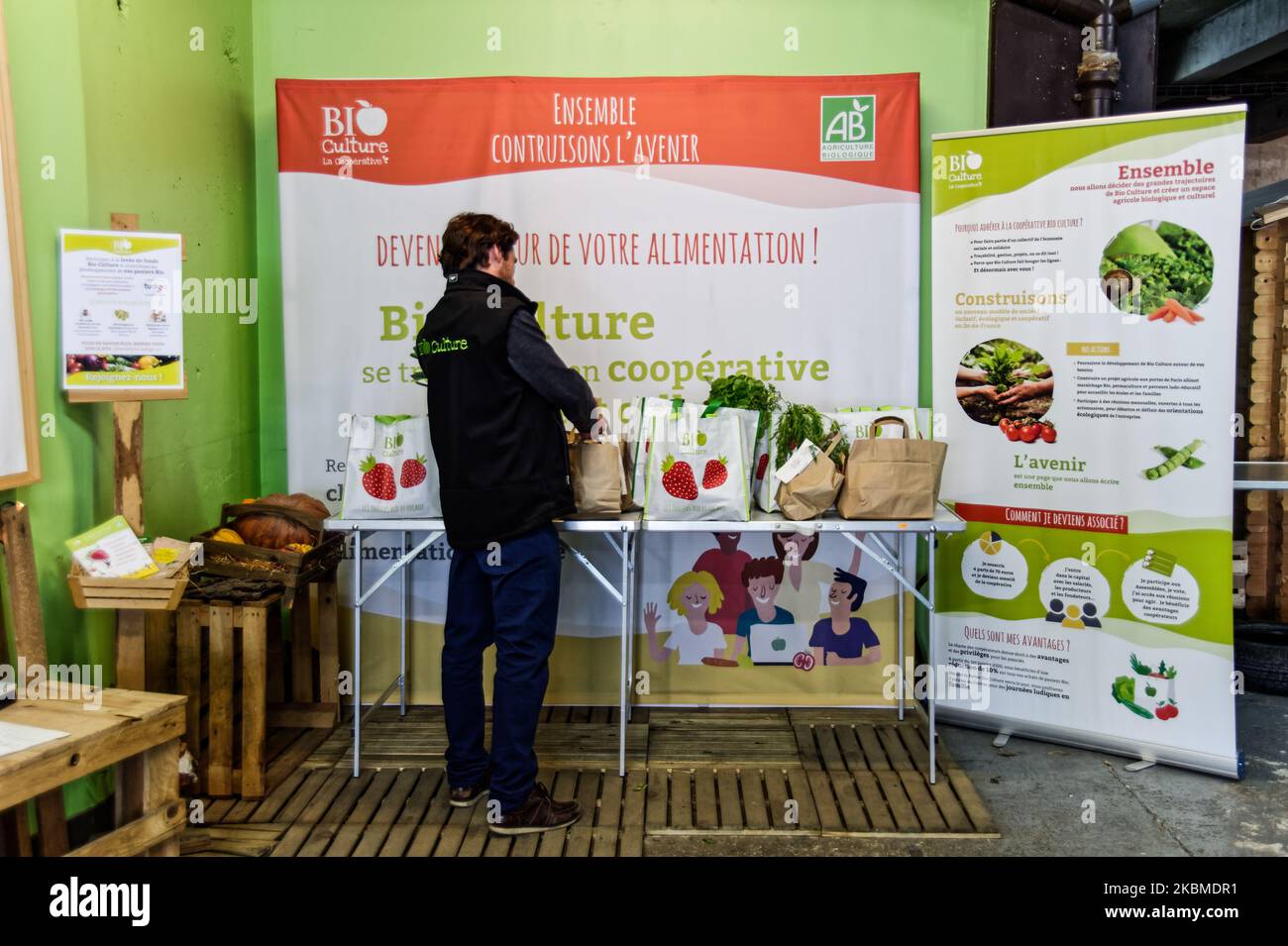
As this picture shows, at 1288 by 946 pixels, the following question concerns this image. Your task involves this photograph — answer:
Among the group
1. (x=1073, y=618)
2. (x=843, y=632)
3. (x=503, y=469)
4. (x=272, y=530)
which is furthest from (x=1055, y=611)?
(x=272, y=530)

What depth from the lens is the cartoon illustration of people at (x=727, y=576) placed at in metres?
4.40

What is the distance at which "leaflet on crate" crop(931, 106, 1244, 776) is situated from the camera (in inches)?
146

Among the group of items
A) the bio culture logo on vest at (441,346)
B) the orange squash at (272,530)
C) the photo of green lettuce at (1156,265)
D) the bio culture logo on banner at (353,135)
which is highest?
the bio culture logo on banner at (353,135)

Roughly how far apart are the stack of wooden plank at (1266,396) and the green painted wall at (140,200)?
444 cm

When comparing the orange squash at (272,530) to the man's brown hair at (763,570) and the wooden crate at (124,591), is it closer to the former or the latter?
the wooden crate at (124,591)

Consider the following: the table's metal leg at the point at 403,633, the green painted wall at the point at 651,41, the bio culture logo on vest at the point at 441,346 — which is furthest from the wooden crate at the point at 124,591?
the green painted wall at the point at 651,41

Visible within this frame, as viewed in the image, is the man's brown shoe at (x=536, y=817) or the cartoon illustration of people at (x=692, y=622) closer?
the man's brown shoe at (x=536, y=817)

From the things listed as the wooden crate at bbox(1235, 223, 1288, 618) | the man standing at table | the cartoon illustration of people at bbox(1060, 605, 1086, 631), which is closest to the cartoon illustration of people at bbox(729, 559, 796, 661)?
the cartoon illustration of people at bbox(1060, 605, 1086, 631)

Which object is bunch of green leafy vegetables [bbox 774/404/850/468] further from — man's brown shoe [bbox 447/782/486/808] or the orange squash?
the orange squash

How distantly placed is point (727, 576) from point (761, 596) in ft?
0.51

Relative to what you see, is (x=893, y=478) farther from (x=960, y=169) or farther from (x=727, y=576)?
(x=960, y=169)

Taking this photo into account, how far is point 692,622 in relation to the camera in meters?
4.42

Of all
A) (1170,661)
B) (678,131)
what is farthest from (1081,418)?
(678,131)
